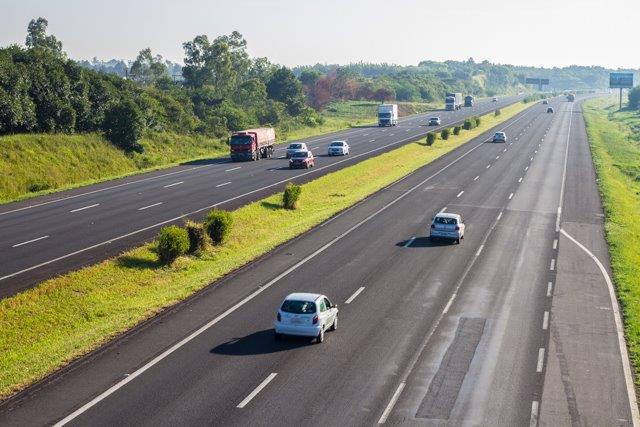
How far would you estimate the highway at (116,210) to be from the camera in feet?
116

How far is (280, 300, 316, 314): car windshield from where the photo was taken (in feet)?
81.9

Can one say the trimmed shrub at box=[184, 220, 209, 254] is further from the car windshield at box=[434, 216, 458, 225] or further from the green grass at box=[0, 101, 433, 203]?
the green grass at box=[0, 101, 433, 203]

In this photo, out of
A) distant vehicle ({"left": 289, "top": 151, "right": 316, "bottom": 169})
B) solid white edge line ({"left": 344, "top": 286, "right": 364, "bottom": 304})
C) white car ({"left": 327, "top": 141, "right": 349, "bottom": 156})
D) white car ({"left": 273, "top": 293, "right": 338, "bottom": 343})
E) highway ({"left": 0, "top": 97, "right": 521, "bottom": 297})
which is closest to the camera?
white car ({"left": 273, "top": 293, "right": 338, "bottom": 343})

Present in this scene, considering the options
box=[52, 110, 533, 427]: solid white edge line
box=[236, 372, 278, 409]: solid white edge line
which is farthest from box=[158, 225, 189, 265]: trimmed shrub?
box=[236, 372, 278, 409]: solid white edge line

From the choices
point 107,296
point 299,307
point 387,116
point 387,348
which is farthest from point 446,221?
point 387,116

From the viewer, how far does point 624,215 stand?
51.5 m

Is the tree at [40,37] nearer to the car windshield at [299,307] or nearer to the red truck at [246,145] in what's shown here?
the red truck at [246,145]

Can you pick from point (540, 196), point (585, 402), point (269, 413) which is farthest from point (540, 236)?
point (269, 413)

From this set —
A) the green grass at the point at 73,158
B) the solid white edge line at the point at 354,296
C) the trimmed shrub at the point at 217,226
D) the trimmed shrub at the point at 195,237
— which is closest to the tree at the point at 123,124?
the green grass at the point at 73,158

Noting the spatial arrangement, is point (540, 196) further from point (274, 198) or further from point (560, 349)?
point (560, 349)

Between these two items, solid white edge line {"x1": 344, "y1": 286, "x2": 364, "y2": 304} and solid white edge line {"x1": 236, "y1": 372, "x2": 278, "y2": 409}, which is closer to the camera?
solid white edge line {"x1": 236, "y1": 372, "x2": 278, "y2": 409}

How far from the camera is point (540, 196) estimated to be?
60.5 metres

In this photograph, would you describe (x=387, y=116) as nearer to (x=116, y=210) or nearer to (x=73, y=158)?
(x=73, y=158)

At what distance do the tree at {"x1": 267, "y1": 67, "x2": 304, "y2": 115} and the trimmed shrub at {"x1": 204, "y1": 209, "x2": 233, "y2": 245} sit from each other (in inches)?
4338
